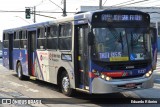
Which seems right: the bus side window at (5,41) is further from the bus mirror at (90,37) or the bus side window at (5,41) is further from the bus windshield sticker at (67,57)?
the bus mirror at (90,37)

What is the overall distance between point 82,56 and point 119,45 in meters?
1.33

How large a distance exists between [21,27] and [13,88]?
445cm

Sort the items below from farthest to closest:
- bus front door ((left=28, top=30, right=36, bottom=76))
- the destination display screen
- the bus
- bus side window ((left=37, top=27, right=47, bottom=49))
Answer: bus front door ((left=28, top=30, right=36, bottom=76))
bus side window ((left=37, top=27, right=47, bottom=49))
the destination display screen
the bus

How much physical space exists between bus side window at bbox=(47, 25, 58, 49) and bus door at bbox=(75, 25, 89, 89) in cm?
193

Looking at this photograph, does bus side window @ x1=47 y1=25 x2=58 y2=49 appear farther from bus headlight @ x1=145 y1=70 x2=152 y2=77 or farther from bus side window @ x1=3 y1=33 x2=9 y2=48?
bus side window @ x1=3 y1=33 x2=9 y2=48

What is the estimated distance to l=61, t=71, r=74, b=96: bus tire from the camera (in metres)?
13.1

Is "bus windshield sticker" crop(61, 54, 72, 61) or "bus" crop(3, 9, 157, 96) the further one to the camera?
"bus windshield sticker" crop(61, 54, 72, 61)

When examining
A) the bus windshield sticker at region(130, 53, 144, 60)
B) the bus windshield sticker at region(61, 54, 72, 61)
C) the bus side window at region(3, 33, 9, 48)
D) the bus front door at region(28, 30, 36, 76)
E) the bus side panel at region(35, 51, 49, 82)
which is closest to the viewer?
the bus windshield sticker at region(130, 53, 144, 60)

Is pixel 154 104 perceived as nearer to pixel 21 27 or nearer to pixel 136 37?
pixel 136 37

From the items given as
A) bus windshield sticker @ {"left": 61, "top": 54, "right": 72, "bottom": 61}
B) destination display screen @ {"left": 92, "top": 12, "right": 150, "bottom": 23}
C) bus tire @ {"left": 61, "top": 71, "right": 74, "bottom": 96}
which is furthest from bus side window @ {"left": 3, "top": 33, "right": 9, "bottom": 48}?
destination display screen @ {"left": 92, "top": 12, "right": 150, "bottom": 23}

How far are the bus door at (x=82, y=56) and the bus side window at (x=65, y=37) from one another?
54 centimetres

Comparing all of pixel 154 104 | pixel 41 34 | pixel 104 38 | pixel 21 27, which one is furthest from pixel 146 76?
pixel 21 27

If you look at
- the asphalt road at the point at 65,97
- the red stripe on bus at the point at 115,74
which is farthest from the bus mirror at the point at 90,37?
the asphalt road at the point at 65,97

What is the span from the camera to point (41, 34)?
1598 cm
